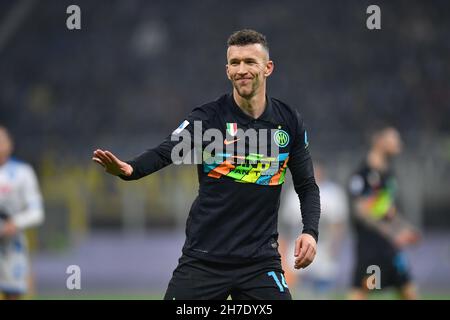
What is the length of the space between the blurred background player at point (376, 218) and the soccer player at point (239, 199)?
179 inches

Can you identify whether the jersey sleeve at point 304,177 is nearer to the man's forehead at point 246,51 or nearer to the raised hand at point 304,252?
the raised hand at point 304,252

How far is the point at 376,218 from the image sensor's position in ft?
33.4

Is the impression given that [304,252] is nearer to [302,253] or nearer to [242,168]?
[302,253]

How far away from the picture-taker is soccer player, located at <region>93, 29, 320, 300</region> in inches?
217

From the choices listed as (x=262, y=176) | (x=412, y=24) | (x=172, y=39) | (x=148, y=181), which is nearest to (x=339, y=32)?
(x=412, y=24)

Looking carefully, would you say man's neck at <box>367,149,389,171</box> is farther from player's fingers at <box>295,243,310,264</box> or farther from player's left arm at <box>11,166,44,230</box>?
player's fingers at <box>295,243,310,264</box>

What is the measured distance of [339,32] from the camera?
80.5 feet

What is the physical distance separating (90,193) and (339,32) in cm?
884

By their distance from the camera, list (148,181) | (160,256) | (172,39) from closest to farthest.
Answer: (160,256), (148,181), (172,39)

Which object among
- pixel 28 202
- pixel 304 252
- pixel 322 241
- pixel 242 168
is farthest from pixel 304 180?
pixel 322 241

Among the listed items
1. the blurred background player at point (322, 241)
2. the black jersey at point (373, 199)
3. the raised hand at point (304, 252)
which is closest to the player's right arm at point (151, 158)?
the raised hand at point (304, 252)

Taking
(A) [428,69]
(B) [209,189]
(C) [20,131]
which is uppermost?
(A) [428,69]

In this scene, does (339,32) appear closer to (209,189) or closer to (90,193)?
(90,193)

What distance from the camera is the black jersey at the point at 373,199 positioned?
10.2m
